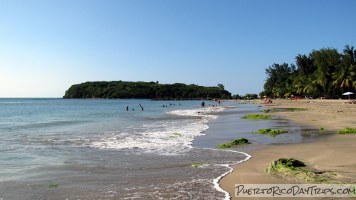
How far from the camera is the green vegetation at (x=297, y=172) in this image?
29.0 ft

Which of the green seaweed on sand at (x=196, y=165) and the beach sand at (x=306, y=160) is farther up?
the beach sand at (x=306, y=160)

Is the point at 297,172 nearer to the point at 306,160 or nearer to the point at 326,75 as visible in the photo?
the point at 306,160

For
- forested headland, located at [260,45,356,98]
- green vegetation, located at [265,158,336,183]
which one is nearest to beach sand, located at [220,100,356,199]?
green vegetation, located at [265,158,336,183]

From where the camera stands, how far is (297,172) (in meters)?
9.59

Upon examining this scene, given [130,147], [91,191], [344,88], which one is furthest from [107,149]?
[344,88]

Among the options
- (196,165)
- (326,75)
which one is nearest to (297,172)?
(196,165)

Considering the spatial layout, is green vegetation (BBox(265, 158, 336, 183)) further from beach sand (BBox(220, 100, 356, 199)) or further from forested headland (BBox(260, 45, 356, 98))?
forested headland (BBox(260, 45, 356, 98))

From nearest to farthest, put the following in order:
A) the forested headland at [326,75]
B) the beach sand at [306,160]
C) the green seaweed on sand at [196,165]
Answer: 1. the beach sand at [306,160]
2. the green seaweed on sand at [196,165]
3. the forested headland at [326,75]

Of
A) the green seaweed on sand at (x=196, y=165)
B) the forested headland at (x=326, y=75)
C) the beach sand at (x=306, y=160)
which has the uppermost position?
the forested headland at (x=326, y=75)

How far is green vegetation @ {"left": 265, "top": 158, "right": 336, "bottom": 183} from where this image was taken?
884 cm

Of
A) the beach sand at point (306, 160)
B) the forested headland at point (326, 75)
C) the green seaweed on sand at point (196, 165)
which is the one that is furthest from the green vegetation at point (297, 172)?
the forested headland at point (326, 75)

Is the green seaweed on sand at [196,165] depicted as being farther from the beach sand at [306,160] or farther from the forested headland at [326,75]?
the forested headland at [326,75]

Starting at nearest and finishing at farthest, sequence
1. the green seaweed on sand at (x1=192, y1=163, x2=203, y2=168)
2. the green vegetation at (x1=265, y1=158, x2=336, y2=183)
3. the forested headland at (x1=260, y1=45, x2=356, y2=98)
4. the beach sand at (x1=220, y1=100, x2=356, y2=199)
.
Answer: the green vegetation at (x1=265, y1=158, x2=336, y2=183), the beach sand at (x1=220, y1=100, x2=356, y2=199), the green seaweed on sand at (x1=192, y1=163, x2=203, y2=168), the forested headland at (x1=260, y1=45, x2=356, y2=98)

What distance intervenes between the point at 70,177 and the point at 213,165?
187 inches
